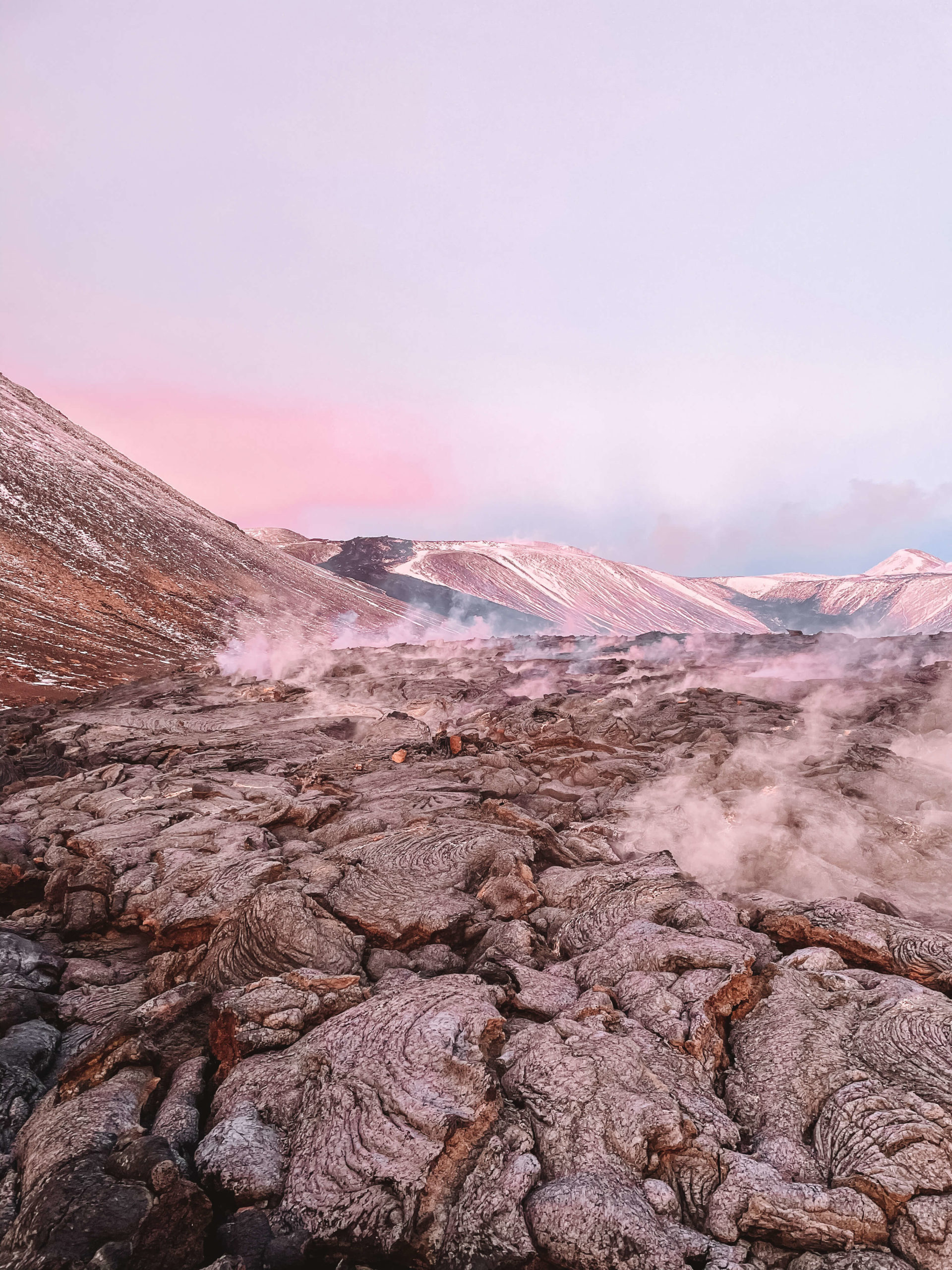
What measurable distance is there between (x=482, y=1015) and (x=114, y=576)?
196 feet

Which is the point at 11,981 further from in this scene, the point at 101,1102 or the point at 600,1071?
the point at 600,1071

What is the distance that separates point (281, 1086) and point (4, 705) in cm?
2769

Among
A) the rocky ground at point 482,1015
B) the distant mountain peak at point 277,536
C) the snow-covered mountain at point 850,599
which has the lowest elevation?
the rocky ground at point 482,1015

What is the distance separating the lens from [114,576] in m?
54.9

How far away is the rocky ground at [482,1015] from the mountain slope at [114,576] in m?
25.3

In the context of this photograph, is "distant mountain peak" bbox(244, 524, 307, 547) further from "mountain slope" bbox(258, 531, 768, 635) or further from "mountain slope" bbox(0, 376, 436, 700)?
"mountain slope" bbox(0, 376, 436, 700)

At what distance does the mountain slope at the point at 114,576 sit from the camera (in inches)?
1571

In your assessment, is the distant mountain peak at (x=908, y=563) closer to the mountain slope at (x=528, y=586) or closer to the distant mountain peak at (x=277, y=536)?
the mountain slope at (x=528, y=586)

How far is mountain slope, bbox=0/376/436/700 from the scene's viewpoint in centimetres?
3991

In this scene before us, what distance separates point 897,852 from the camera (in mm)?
10289

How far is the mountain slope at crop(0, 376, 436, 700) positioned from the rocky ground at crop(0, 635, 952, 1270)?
2532 centimetres

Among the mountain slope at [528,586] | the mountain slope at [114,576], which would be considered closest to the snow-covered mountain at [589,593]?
the mountain slope at [528,586]

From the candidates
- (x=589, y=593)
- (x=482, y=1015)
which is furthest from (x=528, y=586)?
(x=482, y=1015)

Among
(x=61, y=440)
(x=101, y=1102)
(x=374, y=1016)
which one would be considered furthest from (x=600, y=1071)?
(x=61, y=440)
